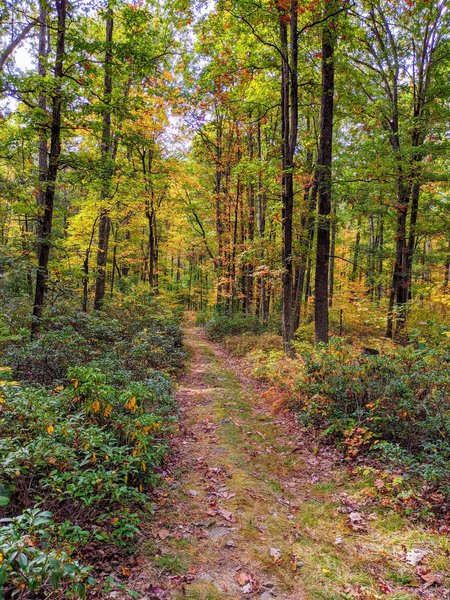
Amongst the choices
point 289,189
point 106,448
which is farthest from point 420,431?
point 289,189

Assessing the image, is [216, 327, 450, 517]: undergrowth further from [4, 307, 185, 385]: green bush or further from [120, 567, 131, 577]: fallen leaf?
[4, 307, 185, 385]: green bush

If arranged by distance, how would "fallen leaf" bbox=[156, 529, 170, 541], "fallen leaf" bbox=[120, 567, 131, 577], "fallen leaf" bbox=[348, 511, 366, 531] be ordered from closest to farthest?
"fallen leaf" bbox=[120, 567, 131, 577] → "fallen leaf" bbox=[156, 529, 170, 541] → "fallen leaf" bbox=[348, 511, 366, 531]

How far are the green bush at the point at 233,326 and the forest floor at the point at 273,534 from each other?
1086cm

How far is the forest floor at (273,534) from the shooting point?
3.14 metres

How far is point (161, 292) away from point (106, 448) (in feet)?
52.6

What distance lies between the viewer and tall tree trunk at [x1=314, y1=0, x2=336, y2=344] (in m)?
9.11

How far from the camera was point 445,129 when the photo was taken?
11.9 metres

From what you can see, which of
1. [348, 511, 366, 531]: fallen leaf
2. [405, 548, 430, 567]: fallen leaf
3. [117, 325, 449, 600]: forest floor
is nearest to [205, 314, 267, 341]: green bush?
[117, 325, 449, 600]: forest floor

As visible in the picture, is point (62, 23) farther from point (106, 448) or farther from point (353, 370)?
point (353, 370)

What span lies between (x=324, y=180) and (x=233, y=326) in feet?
33.7

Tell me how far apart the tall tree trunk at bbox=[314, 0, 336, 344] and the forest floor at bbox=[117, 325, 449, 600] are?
426 cm

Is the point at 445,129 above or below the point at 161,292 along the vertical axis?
above

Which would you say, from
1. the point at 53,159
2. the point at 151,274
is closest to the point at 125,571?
the point at 53,159

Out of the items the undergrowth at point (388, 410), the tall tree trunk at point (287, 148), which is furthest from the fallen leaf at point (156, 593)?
the tall tree trunk at point (287, 148)
